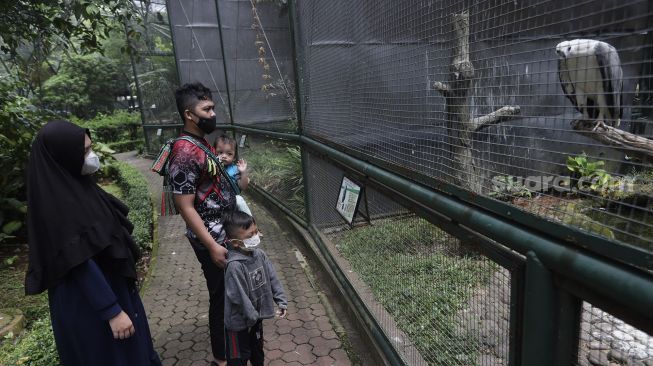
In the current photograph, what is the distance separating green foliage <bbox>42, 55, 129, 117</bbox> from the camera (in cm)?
Result: 1977

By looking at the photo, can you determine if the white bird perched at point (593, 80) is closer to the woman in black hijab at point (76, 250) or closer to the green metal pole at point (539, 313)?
the green metal pole at point (539, 313)

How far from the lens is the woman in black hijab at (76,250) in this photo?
1.72 metres

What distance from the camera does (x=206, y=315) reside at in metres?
3.33

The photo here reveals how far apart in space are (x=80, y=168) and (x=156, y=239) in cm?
373

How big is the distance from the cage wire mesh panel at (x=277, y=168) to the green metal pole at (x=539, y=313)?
3.55 metres

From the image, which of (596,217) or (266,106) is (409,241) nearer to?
(596,217)

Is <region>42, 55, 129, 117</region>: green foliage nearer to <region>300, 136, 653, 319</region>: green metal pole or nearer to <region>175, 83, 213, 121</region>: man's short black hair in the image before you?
<region>175, 83, 213, 121</region>: man's short black hair

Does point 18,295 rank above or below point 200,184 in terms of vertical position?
below

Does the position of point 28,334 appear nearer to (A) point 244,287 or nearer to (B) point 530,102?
(A) point 244,287

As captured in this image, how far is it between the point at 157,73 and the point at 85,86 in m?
13.3

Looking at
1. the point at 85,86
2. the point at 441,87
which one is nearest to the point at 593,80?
the point at 441,87

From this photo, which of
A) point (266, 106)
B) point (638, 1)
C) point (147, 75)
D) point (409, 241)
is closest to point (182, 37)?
point (147, 75)

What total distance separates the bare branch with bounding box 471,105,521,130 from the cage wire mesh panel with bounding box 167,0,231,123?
675 cm

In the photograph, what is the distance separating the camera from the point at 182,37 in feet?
27.7
